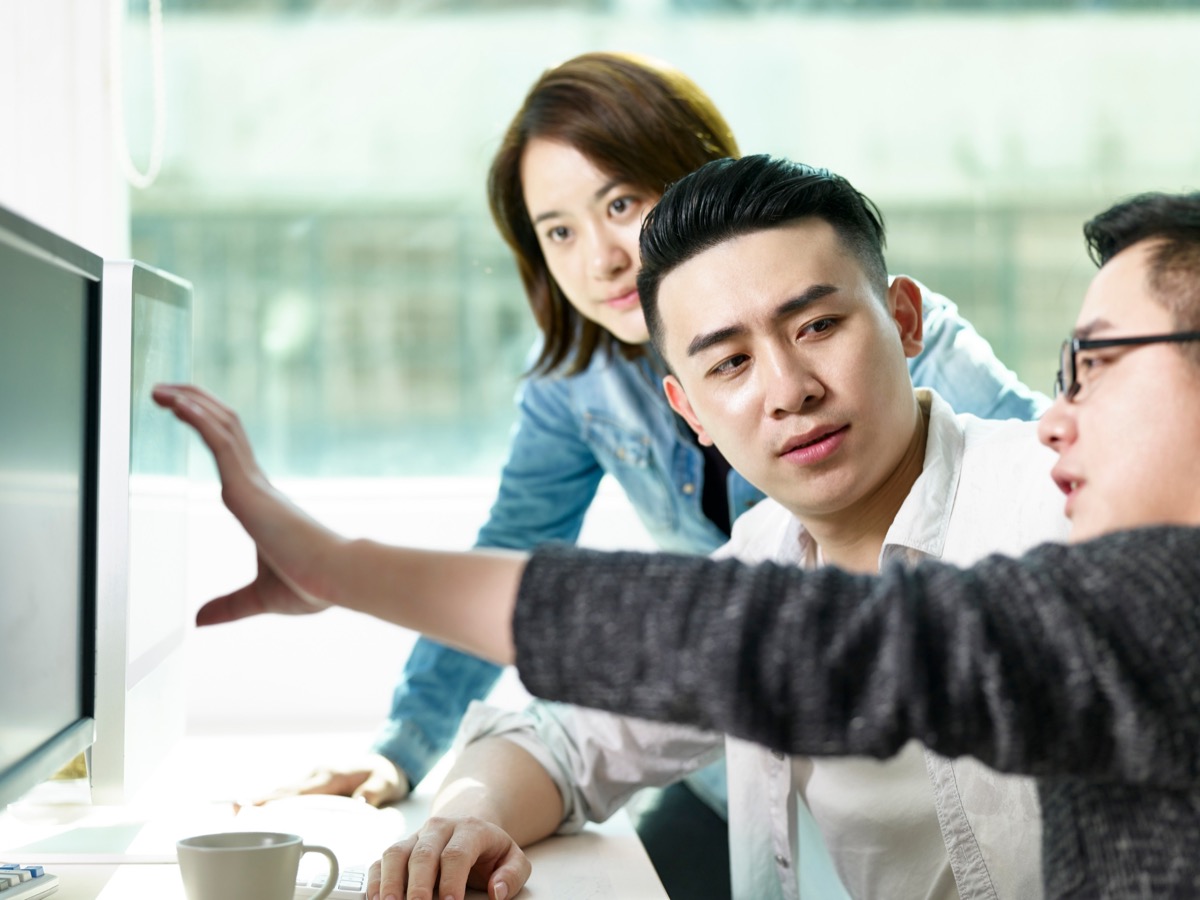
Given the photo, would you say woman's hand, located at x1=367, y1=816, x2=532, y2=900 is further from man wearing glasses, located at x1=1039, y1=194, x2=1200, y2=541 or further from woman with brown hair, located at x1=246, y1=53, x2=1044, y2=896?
man wearing glasses, located at x1=1039, y1=194, x2=1200, y2=541

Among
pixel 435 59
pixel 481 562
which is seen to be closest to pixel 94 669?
pixel 481 562

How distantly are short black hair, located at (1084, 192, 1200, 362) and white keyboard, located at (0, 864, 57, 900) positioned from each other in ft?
3.01

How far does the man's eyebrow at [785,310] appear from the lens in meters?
1.22

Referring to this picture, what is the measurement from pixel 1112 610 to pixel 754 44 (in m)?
2.01

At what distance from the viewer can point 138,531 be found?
3.77 ft

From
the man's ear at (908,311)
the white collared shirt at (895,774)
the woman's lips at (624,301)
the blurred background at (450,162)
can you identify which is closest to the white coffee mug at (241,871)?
the white collared shirt at (895,774)

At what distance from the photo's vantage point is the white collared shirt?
1175 millimetres

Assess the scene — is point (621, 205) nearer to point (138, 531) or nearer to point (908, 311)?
point (908, 311)

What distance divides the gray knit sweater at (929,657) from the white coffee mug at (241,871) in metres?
0.30

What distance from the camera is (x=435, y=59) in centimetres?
248

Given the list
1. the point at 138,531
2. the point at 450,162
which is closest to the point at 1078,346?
the point at 138,531

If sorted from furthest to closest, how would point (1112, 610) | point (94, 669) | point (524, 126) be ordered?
point (524, 126)
point (94, 669)
point (1112, 610)

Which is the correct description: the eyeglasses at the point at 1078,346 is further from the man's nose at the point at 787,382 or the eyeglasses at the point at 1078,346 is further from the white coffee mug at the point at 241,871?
the white coffee mug at the point at 241,871

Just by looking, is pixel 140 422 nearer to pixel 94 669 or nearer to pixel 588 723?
pixel 94 669
